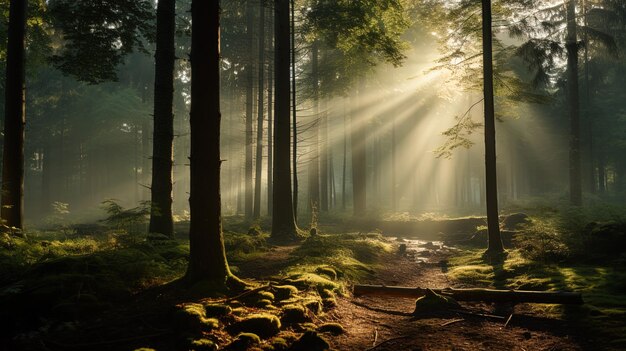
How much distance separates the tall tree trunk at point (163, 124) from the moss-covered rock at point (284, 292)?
20.0 feet

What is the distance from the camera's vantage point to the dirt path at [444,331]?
16.8ft

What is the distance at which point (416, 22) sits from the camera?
24.8 m

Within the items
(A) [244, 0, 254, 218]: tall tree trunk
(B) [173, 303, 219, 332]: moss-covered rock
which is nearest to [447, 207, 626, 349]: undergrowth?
(B) [173, 303, 219, 332]: moss-covered rock

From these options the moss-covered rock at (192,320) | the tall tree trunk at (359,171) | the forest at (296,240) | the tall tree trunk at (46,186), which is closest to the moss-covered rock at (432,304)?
the forest at (296,240)

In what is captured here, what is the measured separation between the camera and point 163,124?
37.2 ft

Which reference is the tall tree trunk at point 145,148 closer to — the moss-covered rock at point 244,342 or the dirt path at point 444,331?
the dirt path at point 444,331

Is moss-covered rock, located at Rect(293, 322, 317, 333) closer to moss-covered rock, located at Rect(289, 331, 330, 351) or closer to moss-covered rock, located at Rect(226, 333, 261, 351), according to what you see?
moss-covered rock, located at Rect(289, 331, 330, 351)

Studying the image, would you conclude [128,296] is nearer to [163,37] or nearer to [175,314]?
[175,314]

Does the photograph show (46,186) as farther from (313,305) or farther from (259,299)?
(313,305)

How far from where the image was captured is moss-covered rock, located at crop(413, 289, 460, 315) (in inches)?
262

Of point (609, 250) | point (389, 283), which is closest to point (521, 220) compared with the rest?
point (609, 250)

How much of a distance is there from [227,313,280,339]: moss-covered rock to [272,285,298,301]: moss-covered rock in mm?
1166

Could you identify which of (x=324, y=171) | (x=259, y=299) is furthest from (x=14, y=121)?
(x=324, y=171)

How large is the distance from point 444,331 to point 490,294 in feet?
A: 5.63
